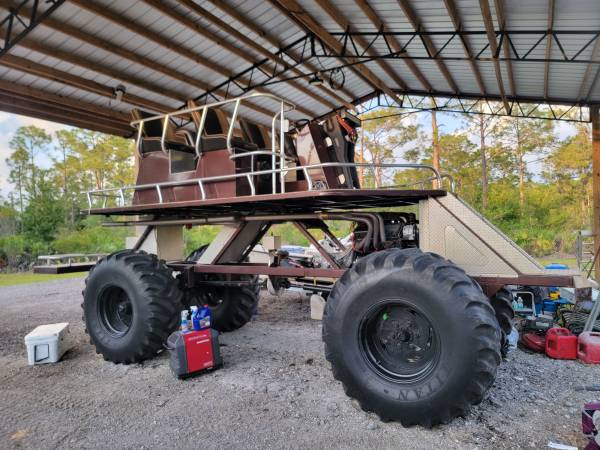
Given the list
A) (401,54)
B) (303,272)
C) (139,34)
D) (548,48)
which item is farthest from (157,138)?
(548,48)

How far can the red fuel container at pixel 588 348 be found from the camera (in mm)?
4379

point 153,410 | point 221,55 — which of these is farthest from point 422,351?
point 221,55

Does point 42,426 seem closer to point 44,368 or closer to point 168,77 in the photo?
point 44,368

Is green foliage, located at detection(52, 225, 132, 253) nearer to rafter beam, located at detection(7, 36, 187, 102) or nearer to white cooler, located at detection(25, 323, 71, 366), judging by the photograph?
rafter beam, located at detection(7, 36, 187, 102)

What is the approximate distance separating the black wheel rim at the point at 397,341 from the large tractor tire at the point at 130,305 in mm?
2264

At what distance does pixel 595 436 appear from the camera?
2.33m

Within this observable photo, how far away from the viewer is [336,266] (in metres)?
4.12

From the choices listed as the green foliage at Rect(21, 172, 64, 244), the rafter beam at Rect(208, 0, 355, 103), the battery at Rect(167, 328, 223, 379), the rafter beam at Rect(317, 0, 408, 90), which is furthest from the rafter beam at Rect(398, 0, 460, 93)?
the green foliage at Rect(21, 172, 64, 244)

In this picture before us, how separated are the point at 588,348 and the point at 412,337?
2.57 metres

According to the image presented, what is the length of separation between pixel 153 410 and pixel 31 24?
7037 mm

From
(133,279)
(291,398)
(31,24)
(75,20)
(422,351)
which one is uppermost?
(75,20)

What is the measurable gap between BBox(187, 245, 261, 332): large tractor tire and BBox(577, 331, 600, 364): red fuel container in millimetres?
3963

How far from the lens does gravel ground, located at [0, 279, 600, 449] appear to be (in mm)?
2814

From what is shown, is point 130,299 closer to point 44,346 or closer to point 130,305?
point 130,305
